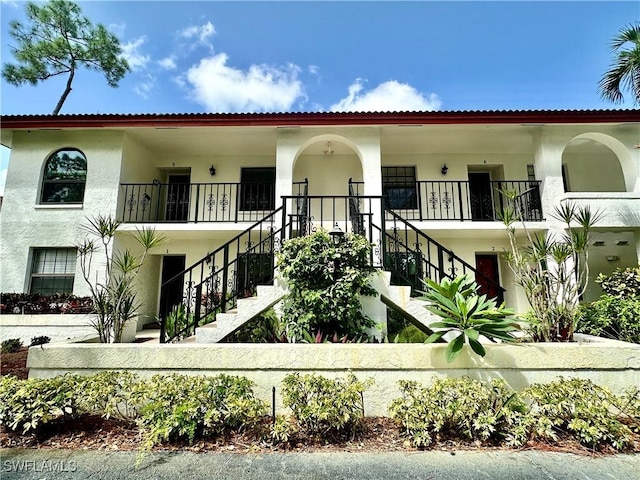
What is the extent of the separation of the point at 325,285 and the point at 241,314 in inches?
58.5

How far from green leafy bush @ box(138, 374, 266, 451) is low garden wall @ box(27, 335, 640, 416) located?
1.24 feet

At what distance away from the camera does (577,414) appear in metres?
3.23

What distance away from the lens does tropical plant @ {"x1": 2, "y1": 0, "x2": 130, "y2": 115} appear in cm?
1442

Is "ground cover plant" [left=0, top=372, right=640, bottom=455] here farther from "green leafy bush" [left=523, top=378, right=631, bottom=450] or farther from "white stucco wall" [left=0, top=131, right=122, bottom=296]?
"white stucco wall" [left=0, top=131, right=122, bottom=296]

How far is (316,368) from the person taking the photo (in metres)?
3.91

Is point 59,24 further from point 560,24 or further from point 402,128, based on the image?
point 560,24

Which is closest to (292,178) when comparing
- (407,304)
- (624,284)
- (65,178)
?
(407,304)

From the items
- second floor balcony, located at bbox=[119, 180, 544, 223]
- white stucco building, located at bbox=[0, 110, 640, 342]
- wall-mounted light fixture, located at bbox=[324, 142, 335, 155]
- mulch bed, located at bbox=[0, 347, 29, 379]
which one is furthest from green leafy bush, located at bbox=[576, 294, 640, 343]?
mulch bed, located at bbox=[0, 347, 29, 379]

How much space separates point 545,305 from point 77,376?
652 centimetres

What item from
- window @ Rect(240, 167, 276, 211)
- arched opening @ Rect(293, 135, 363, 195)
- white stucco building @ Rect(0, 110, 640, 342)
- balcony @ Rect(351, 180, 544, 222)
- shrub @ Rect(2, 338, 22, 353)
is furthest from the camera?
window @ Rect(240, 167, 276, 211)

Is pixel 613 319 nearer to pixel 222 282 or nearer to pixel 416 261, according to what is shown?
pixel 416 261

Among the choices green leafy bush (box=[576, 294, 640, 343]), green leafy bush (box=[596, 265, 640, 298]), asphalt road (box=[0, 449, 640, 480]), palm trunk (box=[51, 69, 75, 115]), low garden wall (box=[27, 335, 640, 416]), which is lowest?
asphalt road (box=[0, 449, 640, 480])

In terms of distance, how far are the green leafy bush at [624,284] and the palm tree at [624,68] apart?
6.03 m

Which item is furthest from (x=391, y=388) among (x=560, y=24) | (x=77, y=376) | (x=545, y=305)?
(x=560, y=24)
